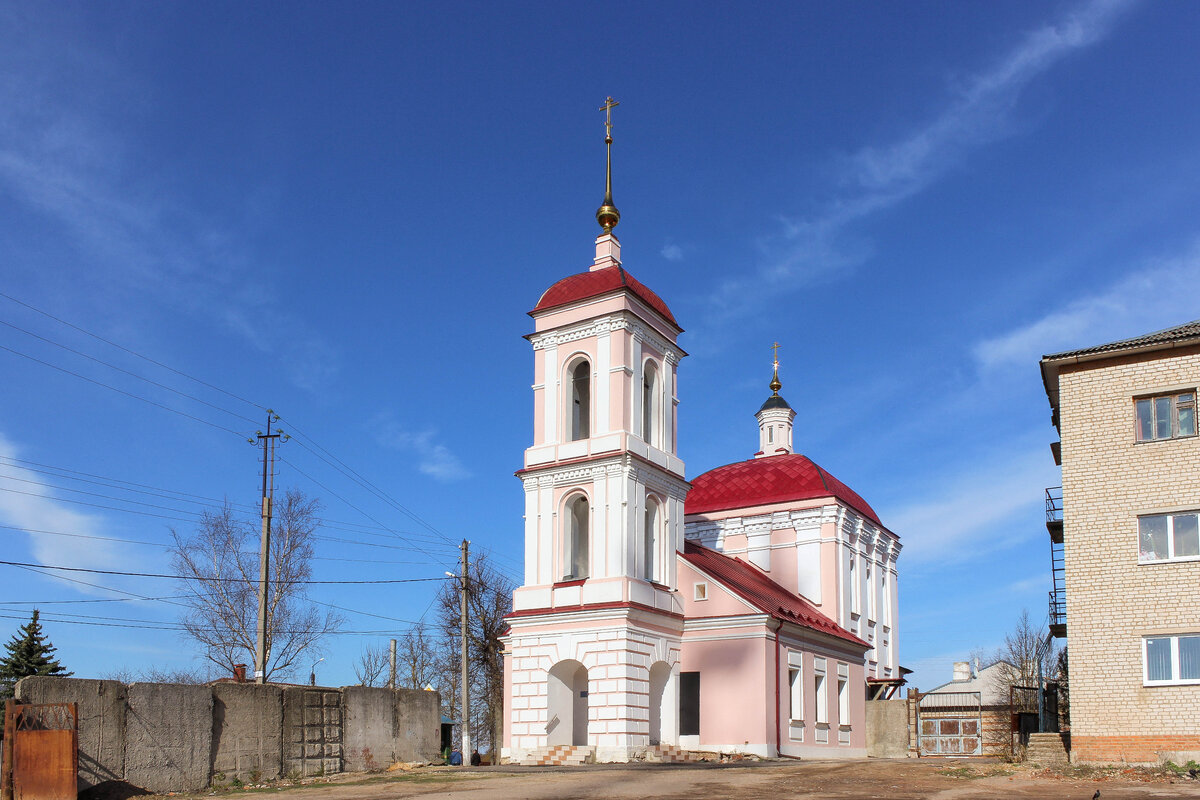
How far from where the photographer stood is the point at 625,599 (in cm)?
3059

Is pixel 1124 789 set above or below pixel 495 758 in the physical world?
above

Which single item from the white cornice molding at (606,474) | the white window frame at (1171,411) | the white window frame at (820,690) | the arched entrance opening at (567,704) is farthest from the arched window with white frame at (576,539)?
the white window frame at (1171,411)

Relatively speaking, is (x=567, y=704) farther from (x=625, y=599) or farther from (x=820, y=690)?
(x=820, y=690)

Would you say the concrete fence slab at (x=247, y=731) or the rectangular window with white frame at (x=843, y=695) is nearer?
the concrete fence slab at (x=247, y=731)

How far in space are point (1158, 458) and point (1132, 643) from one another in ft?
12.1

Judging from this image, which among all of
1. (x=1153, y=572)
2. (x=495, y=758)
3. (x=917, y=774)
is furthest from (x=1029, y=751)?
(x=495, y=758)

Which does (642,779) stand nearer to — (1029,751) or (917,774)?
(917,774)

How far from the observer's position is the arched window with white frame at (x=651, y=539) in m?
33.0

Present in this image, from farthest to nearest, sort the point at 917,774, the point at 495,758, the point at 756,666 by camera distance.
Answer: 1. the point at 495,758
2. the point at 756,666
3. the point at 917,774

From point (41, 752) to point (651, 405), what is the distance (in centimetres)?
1975

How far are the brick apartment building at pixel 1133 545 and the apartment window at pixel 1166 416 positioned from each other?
0.02m

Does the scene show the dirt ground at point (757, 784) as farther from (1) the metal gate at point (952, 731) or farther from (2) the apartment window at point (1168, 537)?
(1) the metal gate at point (952, 731)

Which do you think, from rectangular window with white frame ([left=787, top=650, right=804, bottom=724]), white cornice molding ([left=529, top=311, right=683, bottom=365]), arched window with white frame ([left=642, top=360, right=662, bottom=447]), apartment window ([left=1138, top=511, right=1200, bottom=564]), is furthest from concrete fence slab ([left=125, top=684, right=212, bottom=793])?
apartment window ([left=1138, top=511, right=1200, bottom=564])

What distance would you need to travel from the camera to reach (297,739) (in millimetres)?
24141
